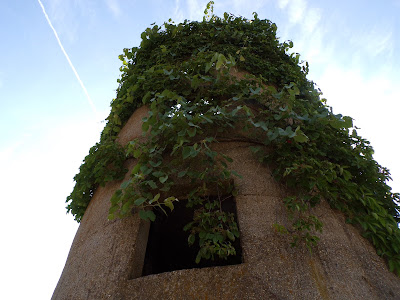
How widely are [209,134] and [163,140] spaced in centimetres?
48

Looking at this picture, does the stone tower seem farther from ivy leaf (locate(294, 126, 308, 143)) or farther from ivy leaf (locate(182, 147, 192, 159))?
ivy leaf (locate(294, 126, 308, 143))

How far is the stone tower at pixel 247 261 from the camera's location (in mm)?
1986

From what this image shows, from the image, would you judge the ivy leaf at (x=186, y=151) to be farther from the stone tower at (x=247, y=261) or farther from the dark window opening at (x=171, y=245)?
the dark window opening at (x=171, y=245)

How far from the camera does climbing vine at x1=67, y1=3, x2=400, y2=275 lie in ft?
8.07

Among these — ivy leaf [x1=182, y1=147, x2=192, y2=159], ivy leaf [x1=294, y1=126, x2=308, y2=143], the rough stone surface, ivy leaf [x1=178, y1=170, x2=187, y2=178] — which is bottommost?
the rough stone surface

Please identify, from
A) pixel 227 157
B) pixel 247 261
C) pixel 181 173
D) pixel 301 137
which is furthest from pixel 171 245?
pixel 301 137

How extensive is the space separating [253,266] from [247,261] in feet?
0.19

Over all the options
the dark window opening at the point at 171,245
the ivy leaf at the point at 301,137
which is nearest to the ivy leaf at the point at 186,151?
the ivy leaf at the point at 301,137

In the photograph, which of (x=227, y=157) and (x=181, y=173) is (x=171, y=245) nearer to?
(x=181, y=173)

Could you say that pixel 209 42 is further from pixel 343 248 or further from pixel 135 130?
pixel 343 248

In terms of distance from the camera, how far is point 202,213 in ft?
8.25

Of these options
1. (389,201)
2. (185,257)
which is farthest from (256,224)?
(185,257)

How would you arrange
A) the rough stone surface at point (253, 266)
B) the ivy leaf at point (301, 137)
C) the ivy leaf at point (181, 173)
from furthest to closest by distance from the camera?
the ivy leaf at point (181, 173) < the ivy leaf at point (301, 137) < the rough stone surface at point (253, 266)

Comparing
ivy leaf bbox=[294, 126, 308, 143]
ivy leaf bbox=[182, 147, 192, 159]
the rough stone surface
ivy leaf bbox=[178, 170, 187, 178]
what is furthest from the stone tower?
ivy leaf bbox=[294, 126, 308, 143]
